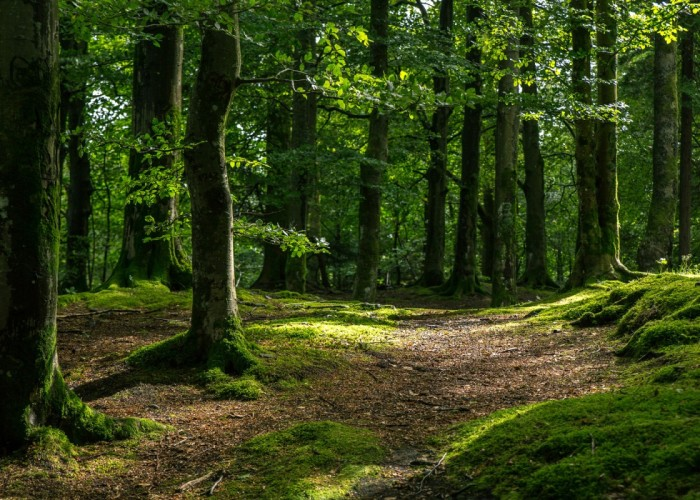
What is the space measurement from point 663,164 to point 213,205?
12.8 metres

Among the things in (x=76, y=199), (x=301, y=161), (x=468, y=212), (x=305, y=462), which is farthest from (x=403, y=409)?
(x=468, y=212)

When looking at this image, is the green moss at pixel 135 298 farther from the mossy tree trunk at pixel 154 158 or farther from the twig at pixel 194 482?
the twig at pixel 194 482

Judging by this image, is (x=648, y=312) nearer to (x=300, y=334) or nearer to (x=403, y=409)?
(x=403, y=409)

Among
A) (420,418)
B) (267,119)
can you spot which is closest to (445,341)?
(420,418)

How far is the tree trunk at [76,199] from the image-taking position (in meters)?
16.1

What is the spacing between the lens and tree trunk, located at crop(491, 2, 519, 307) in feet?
41.7

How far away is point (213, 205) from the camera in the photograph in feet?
21.3

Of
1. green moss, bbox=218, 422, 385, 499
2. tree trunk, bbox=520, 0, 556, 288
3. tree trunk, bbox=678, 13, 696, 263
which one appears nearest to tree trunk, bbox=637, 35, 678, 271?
tree trunk, bbox=678, 13, 696, 263

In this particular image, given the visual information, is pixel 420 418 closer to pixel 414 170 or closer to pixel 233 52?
pixel 233 52

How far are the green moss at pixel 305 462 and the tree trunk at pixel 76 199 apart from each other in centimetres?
1233

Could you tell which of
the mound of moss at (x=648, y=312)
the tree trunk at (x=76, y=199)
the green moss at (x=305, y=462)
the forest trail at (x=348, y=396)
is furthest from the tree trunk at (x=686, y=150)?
the tree trunk at (x=76, y=199)

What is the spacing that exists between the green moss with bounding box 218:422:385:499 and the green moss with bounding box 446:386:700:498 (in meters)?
0.62

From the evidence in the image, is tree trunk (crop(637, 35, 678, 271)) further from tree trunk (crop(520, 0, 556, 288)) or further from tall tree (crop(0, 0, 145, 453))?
tall tree (crop(0, 0, 145, 453))

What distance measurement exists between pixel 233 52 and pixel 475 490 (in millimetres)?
4920
